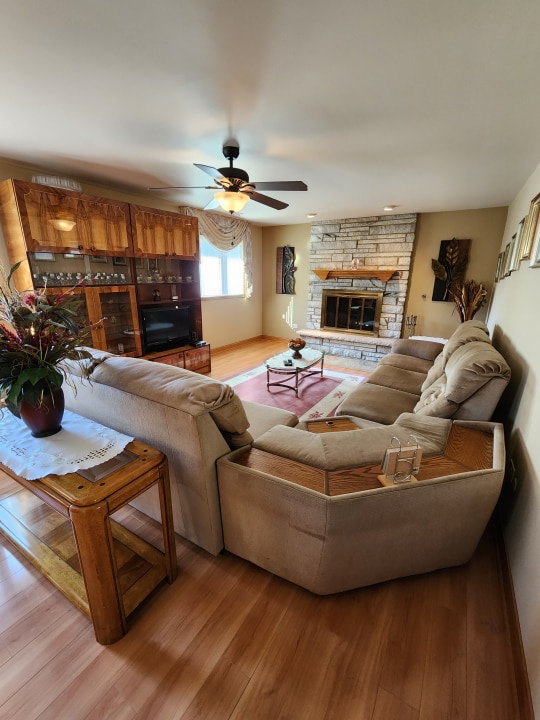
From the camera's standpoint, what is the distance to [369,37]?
1189 millimetres

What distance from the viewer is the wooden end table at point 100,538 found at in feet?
3.36

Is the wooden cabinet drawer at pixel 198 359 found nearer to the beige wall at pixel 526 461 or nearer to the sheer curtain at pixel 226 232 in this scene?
the sheer curtain at pixel 226 232

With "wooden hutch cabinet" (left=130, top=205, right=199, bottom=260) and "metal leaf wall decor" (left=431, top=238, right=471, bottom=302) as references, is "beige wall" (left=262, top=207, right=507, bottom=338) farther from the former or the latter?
"wooden hutch cabinet" (left=130, top=205, right=199, bottom=260)

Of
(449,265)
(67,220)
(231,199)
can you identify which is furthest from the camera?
(449,265)

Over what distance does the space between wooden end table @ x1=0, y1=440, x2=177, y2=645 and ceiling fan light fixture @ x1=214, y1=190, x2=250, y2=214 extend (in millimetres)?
1846

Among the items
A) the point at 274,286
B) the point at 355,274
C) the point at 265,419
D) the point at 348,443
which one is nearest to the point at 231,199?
the point at 265,419

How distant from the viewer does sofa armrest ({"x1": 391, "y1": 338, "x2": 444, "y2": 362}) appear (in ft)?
11.5

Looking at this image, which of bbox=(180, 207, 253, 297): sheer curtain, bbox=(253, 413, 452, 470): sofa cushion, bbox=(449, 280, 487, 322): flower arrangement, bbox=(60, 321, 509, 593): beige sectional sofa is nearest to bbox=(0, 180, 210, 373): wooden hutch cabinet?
bbox=(180, 207, 253, 297): sheer curtain

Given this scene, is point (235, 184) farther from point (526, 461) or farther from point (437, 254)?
point (437, 254)

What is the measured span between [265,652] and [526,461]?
1.43 meters

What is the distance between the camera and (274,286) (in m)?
6.27

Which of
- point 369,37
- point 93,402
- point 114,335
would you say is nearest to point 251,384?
point 114,335

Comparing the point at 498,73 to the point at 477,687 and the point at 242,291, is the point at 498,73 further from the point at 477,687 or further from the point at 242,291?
the point at 242,291

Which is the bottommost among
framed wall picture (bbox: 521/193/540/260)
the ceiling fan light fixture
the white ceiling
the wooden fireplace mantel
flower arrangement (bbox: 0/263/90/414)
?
flower arrangement (bbox: 0/263/90/414)
